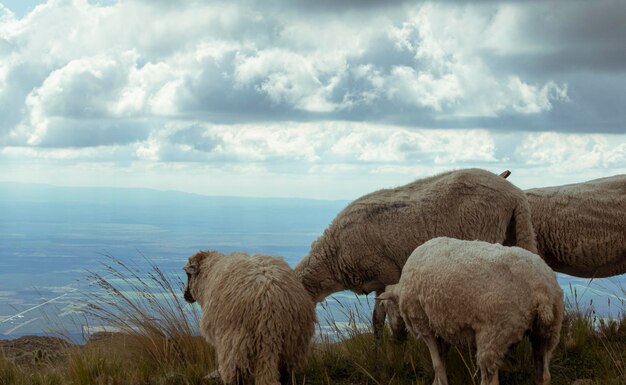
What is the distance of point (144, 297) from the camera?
8773 millimetres

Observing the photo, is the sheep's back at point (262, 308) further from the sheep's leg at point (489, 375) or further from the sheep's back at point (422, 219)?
the sheep's leg at point (489, 375)

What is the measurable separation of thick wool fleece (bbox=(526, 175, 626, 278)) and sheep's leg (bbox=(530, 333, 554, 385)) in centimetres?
388

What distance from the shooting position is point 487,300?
5207 millimetres

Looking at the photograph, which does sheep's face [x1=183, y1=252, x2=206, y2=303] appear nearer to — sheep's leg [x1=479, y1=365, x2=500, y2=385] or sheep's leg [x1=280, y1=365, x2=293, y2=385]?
sheep's leg [x1=280, y1=365, x2=293, y2=385]

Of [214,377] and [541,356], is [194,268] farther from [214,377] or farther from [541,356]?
[541,356]

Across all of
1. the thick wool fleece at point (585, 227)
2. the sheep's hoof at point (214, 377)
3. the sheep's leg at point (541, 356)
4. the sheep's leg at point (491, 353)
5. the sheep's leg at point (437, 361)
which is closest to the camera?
the sheep's leg at point (491, 353)

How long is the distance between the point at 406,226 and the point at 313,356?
1.67 metres

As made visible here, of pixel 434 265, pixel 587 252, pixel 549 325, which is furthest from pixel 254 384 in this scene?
pixel 587 252

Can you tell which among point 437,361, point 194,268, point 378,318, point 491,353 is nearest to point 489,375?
point 491,353

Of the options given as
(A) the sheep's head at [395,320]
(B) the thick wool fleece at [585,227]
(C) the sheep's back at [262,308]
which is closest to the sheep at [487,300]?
(C) the sheep's back at [262,308]

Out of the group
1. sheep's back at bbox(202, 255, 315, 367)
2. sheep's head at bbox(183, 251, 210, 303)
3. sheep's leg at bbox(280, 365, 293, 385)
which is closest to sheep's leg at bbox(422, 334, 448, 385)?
sheep's back at bbox(202, 255, 315, 367)

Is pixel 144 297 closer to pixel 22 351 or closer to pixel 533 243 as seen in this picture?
pixel 22 351

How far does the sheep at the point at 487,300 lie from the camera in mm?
5184

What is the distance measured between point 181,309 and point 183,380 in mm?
1192
